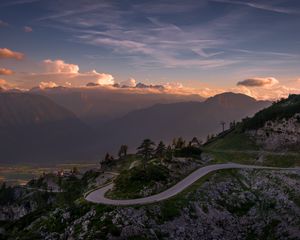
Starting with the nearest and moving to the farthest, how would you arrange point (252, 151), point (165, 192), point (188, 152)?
1. point (165, 192)
2. point (188, 152)
3. point (252, 151)

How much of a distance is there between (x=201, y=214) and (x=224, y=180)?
70.0 feet

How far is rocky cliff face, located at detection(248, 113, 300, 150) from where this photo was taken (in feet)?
472

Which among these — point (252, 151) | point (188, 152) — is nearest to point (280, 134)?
point (252, 151)

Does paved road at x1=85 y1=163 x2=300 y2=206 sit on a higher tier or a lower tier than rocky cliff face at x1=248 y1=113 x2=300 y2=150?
lower

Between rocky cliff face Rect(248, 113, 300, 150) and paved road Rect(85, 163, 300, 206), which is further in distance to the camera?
rocky cliff face Rect(248, 113, 300, 150)

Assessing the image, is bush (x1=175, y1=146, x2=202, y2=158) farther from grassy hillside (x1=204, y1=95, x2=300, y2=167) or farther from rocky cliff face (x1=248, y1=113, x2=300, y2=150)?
rocky cliff face (x1=248, y1=113, x2=300, y2=150)

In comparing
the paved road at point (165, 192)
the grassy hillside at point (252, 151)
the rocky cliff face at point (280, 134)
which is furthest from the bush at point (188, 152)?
the rocky cliff face at point (280, 134)

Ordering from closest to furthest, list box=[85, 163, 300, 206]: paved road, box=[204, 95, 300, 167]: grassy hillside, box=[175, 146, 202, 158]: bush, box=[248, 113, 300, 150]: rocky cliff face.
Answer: box=[85, 163, 300, 206]: paved road → box=[204, 95, 300, 167]: grassy hillside → box=[175, 146, 202, 158]: bush → box=[248, 113, 300, 150]: rocky cliff face

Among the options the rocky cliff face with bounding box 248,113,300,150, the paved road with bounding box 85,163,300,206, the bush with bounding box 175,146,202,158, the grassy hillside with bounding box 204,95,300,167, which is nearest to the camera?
the paved road with bounding box 85,163,300,206

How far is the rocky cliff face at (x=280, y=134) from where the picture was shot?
143750mm

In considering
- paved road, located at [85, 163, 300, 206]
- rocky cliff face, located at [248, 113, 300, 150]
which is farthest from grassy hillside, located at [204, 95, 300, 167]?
paved road, located at [85, 163, 300, 206]

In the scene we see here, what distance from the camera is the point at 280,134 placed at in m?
151

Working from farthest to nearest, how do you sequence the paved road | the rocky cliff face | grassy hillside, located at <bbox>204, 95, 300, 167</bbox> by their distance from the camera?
1. the rocky cliff face
2. grassy hillside, located at <bbox>204, 95, 300, 167</bbox>
3. the paved road

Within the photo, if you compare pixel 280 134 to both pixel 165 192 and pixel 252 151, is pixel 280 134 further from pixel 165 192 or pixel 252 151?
pixel 165 192
